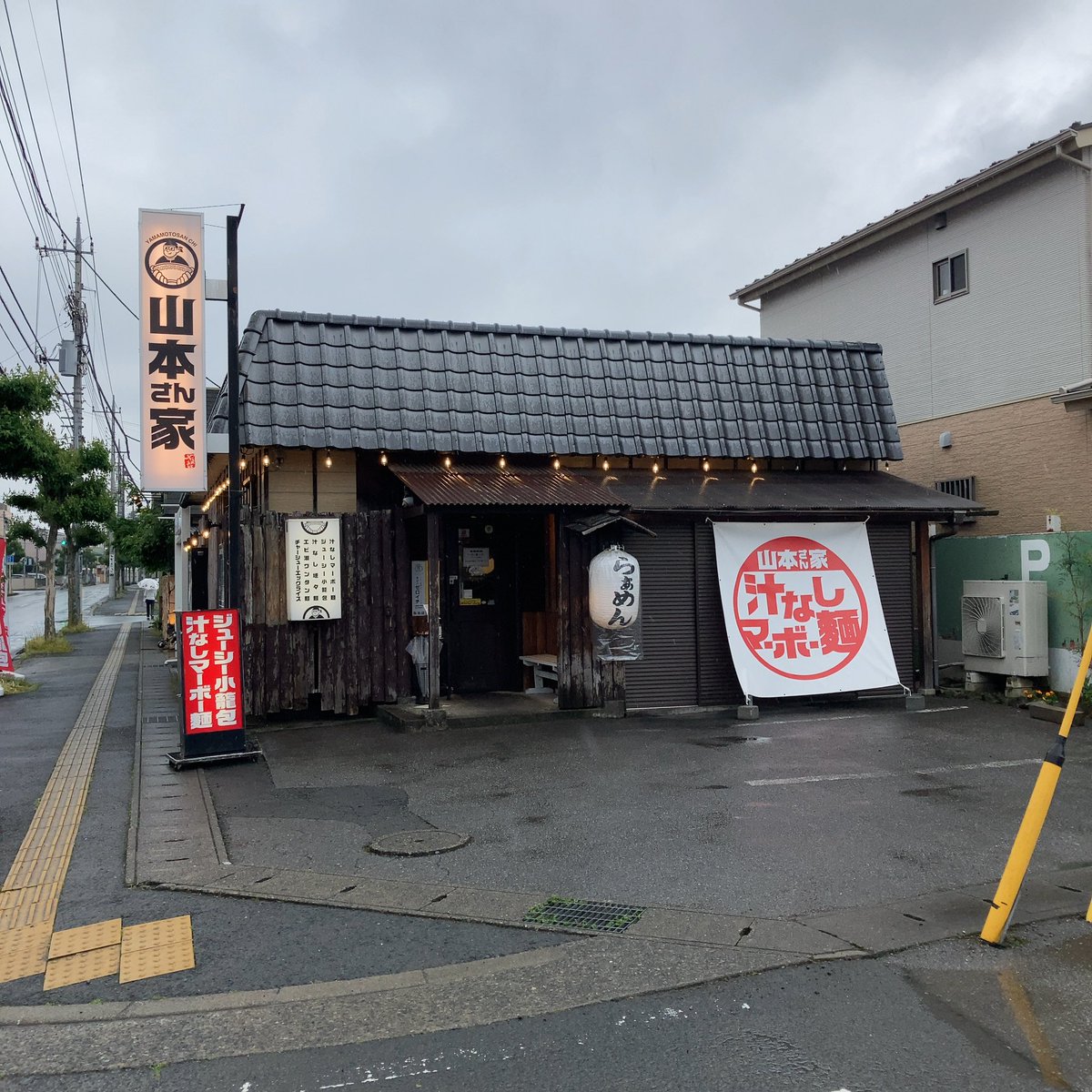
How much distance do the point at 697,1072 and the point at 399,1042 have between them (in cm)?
121

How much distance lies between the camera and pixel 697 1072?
3.60 m

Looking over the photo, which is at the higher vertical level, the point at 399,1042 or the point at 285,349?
the point at 285,349

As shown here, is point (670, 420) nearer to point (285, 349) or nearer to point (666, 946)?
point (285, 349)

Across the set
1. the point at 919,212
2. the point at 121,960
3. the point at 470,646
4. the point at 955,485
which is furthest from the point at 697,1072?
the point at 919,212

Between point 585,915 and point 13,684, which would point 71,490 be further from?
point 585,915

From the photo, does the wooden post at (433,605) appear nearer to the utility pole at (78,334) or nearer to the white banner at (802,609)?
the white banner at (802,609)

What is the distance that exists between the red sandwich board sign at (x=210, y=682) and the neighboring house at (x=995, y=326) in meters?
11.1

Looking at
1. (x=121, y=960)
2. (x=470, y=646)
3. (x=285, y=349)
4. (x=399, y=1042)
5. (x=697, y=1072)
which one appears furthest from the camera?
(x=470, y=646)

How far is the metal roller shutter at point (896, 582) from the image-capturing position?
13000mm

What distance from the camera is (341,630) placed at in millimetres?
11453

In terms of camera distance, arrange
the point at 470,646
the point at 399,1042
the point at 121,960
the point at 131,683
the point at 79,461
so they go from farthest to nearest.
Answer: the point at 79,461, the point at 131,683, the point at 470,646, the point at 121,960, the point at 399,1042

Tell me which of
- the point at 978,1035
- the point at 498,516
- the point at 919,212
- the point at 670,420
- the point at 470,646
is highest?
the point at 919,212

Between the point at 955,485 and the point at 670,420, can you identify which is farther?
the point at 955,485

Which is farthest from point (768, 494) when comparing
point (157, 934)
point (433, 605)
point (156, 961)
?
point (156, 961)
